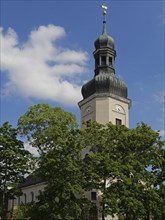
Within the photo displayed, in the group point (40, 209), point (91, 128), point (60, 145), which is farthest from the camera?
point (91, 128)

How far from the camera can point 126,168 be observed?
33.1 meters

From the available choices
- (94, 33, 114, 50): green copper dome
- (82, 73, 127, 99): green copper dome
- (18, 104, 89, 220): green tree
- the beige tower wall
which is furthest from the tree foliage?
(94, 33, 114, 50): green copper dome

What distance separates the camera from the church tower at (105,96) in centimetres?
4694

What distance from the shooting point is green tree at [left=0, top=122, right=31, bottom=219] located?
112 ft

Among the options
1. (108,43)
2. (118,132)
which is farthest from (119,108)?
(118,132)

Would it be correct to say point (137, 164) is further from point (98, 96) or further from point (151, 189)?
point (98, 96)

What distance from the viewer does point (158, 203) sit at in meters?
34.9

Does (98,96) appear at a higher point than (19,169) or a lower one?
higher

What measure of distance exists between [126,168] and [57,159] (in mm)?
5985

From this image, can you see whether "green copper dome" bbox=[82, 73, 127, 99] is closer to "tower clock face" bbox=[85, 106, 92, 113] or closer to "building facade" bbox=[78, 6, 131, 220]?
"building facade" bbox=[78, 6, 131, 220]

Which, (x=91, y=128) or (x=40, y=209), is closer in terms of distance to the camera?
(x=40, y=209)

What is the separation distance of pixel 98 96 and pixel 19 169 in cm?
1638

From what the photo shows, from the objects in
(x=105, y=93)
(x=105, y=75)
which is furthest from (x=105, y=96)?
(x=105, y=75)

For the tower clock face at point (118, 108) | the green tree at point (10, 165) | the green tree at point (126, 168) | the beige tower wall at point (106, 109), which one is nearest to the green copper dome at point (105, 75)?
the beige tower wall at point (106, 109)
